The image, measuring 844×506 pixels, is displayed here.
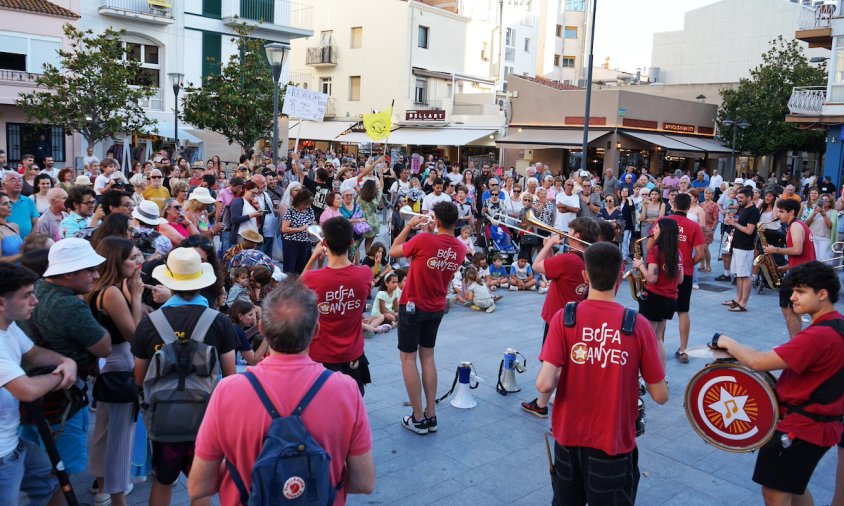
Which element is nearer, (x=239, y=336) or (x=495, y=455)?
(x=239, y=336)

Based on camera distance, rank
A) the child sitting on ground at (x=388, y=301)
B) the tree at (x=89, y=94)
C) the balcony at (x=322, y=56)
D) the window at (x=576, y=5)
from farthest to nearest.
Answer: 1. the window at (x=576, y=5)
2. the balcony at (x=322, y=56)
3. the tree at (x=89, y=94)
4. the child sitting on ground at (x=388, y=301)

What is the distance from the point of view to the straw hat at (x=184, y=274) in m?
3.41

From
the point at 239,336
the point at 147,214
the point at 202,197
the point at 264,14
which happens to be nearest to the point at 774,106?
the point at 264,14

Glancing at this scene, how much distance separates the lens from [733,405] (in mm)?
3393

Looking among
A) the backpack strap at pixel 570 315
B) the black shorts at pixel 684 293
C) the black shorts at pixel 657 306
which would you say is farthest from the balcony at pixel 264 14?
the backpack strap at pixel 570 315

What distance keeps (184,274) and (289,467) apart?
1.70 m

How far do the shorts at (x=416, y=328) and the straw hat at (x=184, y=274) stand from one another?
1912mm

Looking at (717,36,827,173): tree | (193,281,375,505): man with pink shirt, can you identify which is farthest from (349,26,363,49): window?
(193,281,375,505): man with pink shirt

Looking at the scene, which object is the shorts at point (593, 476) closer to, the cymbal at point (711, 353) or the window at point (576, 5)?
the cymbal at point (711, 353)

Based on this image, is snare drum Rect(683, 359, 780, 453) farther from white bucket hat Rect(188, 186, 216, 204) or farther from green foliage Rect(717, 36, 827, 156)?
green foliage Rect(717, 36, 827, 156)

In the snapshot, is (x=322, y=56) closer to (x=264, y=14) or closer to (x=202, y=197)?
(x=264, y=14)

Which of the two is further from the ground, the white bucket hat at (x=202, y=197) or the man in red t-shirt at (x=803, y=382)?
the white bucket hat at (x=202, y=197)

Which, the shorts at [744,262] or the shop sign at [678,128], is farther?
the shop sign at [678,128]

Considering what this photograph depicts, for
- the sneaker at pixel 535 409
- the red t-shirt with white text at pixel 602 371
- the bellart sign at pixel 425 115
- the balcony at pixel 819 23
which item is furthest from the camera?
the bellart sign at pixel 425 115
